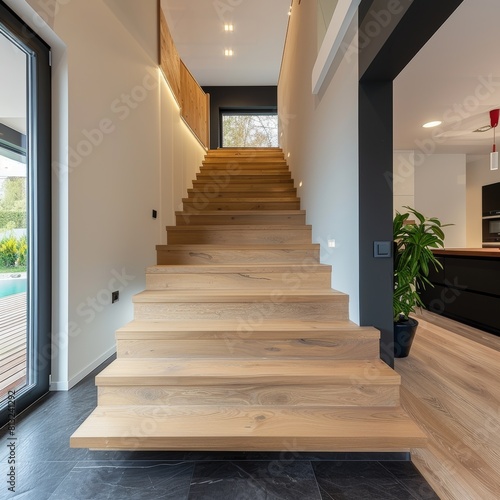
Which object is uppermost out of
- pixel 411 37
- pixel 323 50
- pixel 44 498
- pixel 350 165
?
pixel 323 50

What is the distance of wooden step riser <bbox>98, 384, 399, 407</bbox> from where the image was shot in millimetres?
1443

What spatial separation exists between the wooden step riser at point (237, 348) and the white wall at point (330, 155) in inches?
10.8

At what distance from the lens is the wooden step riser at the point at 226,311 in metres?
1.93

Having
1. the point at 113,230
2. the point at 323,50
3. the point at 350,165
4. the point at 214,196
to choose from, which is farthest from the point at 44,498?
the point at 214,196

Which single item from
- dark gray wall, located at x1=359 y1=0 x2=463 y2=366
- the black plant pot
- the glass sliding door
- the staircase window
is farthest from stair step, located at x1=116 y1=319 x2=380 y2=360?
the staircase window

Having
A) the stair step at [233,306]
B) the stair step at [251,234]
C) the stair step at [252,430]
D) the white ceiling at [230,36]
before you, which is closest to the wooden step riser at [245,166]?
the stair step at [251,234]

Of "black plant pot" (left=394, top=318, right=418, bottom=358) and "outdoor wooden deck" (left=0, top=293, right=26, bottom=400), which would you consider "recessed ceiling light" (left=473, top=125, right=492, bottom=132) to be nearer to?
"black plant pot" (left=394, top=318, right=418, bottom=358)

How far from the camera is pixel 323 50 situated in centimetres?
221

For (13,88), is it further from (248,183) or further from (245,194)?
(248,183)

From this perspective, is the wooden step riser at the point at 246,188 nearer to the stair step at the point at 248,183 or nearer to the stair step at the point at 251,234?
the stair step at the point at 248,183

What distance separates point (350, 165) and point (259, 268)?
3.24ft

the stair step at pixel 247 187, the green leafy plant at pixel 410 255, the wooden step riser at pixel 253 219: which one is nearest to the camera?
the green leafy plant at pixel 410 255

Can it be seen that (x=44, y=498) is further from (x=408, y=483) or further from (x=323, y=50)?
(x=323, y=50)

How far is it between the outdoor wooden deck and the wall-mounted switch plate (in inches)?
81.8
